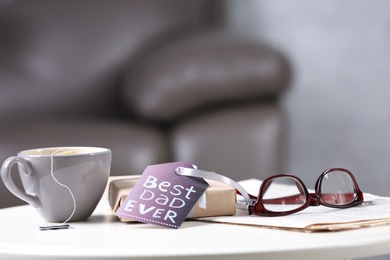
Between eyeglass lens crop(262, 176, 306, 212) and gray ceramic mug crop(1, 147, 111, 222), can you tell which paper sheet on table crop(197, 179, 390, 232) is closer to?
eyeglass lens crop(262, 176, 306, 212)

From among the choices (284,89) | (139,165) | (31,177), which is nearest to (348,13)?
(284,89)

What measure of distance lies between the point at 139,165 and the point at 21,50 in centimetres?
64

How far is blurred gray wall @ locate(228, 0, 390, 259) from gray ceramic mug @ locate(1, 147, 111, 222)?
141 cm

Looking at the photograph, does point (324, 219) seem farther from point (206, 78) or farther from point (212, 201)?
point (206, 78)

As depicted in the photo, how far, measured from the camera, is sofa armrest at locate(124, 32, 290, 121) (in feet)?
5.49

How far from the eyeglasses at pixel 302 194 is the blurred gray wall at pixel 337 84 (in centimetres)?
125

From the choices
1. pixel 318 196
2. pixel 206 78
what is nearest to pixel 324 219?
pixel 318 196

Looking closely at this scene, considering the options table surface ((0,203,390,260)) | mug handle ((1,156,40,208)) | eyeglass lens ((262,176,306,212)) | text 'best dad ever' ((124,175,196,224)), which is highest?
mug handle ((1,156,40,208))

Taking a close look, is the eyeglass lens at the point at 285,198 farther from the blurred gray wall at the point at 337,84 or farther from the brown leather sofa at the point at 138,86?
the blurred gray wall at the point at 337,84

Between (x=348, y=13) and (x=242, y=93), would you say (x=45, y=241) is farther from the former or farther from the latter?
(x=348, y=13)

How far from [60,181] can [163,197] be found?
118mm

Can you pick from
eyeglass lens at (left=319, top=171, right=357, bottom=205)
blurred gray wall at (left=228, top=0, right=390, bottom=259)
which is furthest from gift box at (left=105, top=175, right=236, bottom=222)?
blurred gray wall at (left=228, top=0, right=390, bottom=259)

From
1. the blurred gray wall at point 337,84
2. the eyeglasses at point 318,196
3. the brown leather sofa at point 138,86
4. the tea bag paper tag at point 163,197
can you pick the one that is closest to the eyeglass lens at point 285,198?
the eyeglasses at point 318,196

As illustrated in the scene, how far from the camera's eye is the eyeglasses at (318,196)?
0.80 metres
